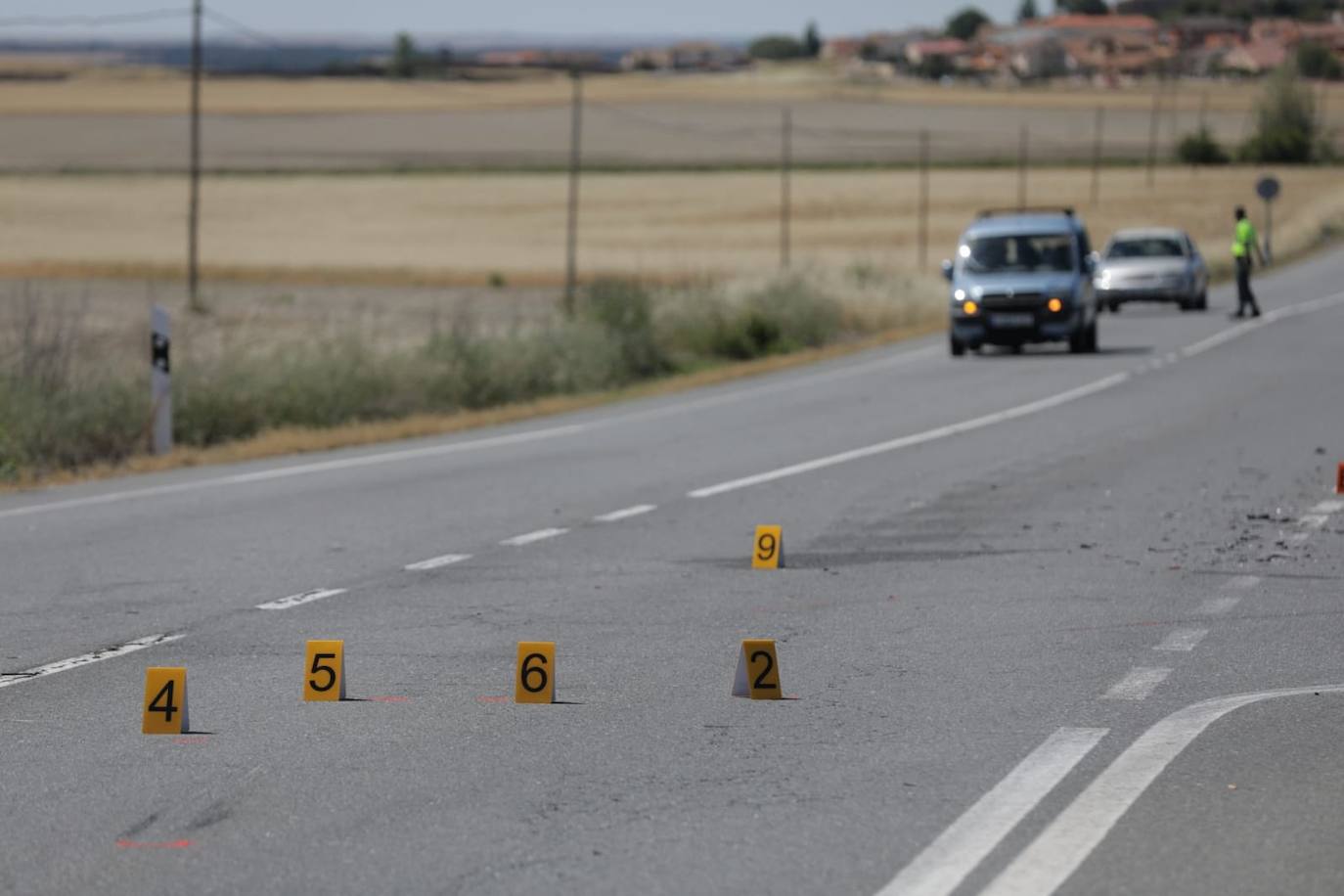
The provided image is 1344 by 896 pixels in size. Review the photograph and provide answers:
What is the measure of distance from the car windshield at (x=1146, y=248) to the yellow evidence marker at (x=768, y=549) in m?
32.0

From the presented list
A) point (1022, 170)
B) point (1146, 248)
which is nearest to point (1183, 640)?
point (1146, 248)

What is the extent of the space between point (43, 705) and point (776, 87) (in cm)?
18503

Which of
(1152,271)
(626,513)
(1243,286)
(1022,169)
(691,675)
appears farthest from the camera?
(1022,169)

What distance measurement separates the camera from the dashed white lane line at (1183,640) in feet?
30.5

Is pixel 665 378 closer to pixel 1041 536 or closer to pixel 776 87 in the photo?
pixel 1041 536

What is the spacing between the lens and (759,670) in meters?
8.12

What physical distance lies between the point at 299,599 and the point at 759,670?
3.44m

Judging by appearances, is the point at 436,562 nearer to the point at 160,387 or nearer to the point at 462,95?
the point at 160,387

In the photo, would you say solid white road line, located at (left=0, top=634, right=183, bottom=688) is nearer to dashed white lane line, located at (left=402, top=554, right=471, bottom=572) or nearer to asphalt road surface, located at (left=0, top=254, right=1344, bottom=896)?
asphalt road surface, located at (left=0, top=254, right=1344, bottom=896)

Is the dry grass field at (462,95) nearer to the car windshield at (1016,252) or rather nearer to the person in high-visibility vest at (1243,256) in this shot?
the person in high-visibility vest at (1243,256)

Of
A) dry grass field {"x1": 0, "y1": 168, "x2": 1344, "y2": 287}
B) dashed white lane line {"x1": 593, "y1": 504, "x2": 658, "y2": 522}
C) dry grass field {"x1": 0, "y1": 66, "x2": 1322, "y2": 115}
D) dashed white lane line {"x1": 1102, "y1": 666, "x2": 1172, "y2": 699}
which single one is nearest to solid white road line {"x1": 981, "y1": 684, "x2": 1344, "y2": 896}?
dashed white lane line {"x1": 1102, "y1": 666, "x2": 1172, "y2": 699}

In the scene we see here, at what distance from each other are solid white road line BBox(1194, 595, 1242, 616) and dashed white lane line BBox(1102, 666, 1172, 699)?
4.97 ft

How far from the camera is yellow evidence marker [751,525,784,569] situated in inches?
461

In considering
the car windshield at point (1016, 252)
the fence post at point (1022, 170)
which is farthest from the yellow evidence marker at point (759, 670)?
the fence post at point (1022, 170)
